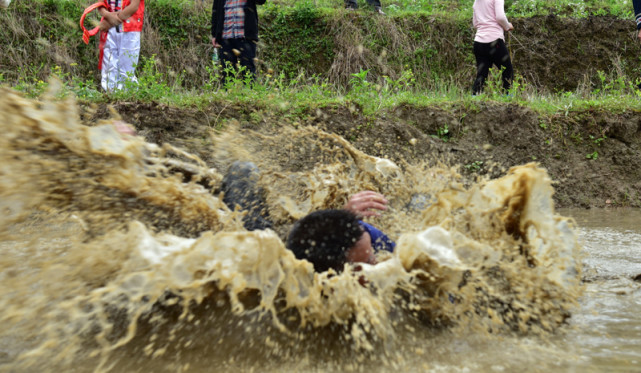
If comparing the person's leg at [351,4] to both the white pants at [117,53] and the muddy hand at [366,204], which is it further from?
the muddy hand at [366,204]

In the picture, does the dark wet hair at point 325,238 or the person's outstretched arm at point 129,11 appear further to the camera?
the person's outstretched arm at point 129,11

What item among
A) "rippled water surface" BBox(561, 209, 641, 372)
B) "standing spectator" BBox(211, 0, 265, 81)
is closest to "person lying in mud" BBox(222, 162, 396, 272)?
"rippled water surface" BBox(561, 209, 641, 372)

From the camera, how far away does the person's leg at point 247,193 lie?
11.8 feet

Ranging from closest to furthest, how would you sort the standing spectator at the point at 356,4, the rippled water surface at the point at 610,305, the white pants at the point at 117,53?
1. the rippled water surface at the point at 610,305
2. the white pants at the point at 117,53
3. the standing spectator at the point at 356,4

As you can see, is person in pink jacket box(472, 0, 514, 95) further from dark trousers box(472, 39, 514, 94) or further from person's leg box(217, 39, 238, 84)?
person's leg box(217, 39, 238, 84)

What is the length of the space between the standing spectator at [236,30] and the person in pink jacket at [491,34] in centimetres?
291

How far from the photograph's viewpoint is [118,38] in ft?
19.5

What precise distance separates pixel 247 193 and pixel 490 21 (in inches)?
182

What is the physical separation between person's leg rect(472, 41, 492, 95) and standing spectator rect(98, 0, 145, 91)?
4287 millimetres

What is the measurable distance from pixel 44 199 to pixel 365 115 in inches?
164

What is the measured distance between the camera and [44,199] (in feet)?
7.39

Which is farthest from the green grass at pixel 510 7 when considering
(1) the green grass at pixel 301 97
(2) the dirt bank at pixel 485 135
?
(2) the dirt bank at pixel 485 135

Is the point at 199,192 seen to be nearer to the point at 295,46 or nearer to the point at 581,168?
the point at 581,168

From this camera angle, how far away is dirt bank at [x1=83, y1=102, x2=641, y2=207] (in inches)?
217
